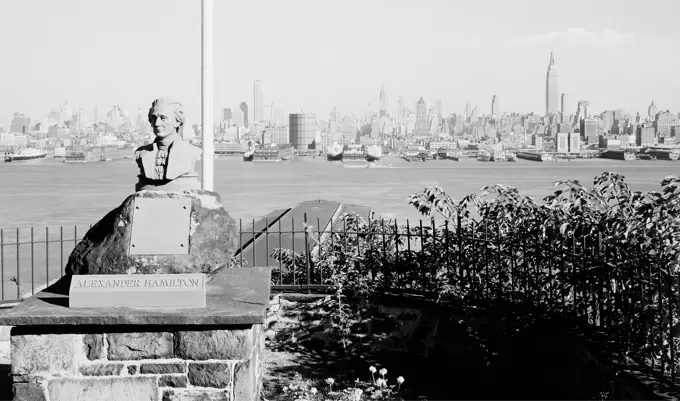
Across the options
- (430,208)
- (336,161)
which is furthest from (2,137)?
(430,208)

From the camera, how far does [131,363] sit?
14.5 feet

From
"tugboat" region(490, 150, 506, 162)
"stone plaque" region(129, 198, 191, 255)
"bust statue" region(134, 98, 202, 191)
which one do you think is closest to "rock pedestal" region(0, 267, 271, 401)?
"stone plaque" region(129, 198, 191, 255)

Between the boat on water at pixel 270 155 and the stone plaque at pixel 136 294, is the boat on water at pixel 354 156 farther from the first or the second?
the stone plaque at pixel 136 294

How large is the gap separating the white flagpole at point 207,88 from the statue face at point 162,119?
2.31 meters

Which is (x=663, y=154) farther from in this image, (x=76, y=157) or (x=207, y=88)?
(x=76, y=157)

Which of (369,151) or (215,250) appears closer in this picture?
(215,250)

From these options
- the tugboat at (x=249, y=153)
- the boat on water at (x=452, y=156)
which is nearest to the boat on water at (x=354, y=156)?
the tugboat at (x=249, y=153)

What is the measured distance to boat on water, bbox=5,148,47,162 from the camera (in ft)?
318

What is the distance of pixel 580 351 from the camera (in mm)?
5488

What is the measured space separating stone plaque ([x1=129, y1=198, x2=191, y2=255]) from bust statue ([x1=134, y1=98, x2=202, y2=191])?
23cm

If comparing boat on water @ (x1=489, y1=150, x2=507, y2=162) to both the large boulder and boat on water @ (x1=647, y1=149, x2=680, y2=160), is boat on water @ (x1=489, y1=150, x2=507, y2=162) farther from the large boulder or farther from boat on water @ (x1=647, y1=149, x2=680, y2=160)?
the large boulder

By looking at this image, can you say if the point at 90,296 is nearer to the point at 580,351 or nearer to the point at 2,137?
the point at 580,351

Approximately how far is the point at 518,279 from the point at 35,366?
4607 mm

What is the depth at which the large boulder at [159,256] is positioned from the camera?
4.86 metres
